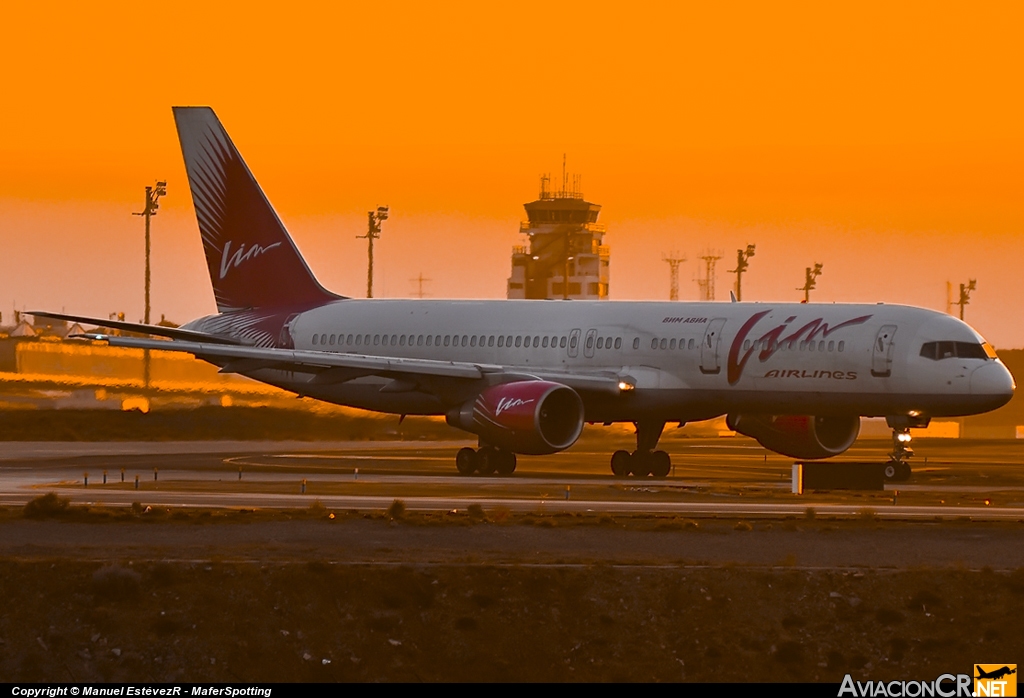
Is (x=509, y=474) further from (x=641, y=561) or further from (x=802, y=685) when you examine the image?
(x=802, y=685)

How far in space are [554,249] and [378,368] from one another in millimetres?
139093

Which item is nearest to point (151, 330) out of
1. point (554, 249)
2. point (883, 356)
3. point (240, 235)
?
point (240, 235)

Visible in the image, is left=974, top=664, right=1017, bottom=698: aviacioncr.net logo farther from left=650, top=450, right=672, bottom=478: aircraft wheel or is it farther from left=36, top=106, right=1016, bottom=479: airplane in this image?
left=650, top=450, right=672, bottom=478: aircraft wheel

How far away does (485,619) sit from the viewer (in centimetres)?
2388

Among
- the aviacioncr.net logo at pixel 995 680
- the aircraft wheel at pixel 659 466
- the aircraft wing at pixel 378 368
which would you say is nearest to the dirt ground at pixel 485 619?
the aviacioncr.net logo at pixel 995 680

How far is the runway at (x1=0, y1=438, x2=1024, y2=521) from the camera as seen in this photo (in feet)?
118

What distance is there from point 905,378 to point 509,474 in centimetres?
1087

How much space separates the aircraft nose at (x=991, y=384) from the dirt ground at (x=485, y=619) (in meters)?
18.3

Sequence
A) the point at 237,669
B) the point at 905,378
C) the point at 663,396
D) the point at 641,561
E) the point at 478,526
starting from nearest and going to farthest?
the point at 237,669, the point at 641,561, the point at 478,526, the point at 905,378, the point at 663,396

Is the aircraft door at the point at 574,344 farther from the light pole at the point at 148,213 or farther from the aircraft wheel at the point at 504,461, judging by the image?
the light pole at the point at 148,213

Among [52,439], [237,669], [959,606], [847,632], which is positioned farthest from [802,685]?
[52,439]

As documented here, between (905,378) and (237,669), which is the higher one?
(905,378)

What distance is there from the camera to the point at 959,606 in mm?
24703

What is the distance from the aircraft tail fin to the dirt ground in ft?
103
